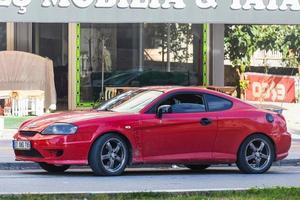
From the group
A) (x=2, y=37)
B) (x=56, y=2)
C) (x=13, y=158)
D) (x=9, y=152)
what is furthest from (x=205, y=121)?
(x=2, y=37)


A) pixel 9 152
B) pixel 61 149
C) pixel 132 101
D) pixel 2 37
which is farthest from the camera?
pixel 2 37

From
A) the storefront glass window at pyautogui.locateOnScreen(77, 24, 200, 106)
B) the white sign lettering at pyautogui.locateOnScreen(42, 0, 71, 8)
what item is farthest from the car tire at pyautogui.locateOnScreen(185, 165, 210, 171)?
the storefront glass window at pyautogui.locateOnScreen(77, 24, 200, 106)

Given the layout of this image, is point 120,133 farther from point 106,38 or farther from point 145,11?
point 106,38

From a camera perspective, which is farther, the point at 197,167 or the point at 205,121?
the point at 197,167

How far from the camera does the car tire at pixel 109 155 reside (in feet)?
38.2

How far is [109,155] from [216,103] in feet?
6.80

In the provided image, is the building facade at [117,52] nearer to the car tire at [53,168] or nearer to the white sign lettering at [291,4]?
the white sign lettering at [291,4]

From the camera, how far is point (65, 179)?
1161cm

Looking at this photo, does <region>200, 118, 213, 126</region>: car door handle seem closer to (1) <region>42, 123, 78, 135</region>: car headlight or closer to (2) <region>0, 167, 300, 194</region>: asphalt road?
(2) <region>0, 167, 300, 194</region>: asphalt road

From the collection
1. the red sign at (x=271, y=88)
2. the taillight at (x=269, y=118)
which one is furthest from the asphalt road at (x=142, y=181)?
the red sign at (x=271, y=88)

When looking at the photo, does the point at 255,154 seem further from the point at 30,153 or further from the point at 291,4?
the point at 291,4

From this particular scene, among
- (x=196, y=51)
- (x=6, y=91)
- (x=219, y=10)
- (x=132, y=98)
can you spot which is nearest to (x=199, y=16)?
(x=219, y=10)

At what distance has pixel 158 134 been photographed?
39.6 ft

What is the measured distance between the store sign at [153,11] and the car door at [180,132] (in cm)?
938
